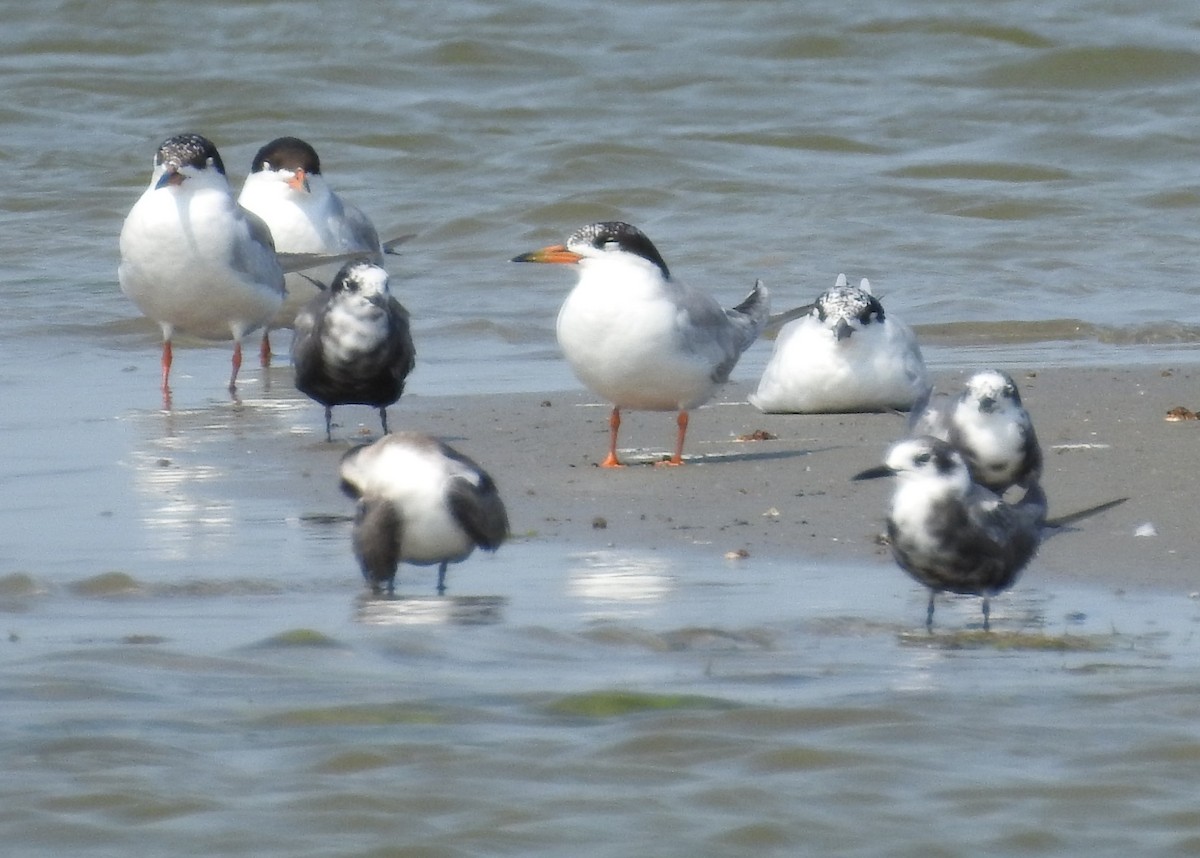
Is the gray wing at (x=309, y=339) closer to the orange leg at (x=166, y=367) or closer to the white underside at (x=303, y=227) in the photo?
the orange leg at (x=166, y=367)

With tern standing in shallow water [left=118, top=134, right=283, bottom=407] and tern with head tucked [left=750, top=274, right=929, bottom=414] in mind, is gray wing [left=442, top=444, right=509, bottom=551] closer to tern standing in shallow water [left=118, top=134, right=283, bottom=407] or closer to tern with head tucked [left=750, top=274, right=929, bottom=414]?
tern with head tucked [left=750, top=274, right=929, bottom=414]

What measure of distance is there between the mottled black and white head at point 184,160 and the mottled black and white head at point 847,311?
10.2 ft

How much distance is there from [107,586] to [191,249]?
4.81 meters

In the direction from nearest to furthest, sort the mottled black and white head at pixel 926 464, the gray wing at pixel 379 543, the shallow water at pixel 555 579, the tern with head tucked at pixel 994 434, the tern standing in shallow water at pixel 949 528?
the shallow water at pixel 555 579, the tern standing in shallow water at pixel 949 528, the mottled black and white head at pixel 926 464, the gray wing at pixel 379 543, the tern with head tucked at pixel 994 434

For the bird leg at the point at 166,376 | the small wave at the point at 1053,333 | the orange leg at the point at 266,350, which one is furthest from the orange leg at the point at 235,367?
the small wave at the point at 1053,333

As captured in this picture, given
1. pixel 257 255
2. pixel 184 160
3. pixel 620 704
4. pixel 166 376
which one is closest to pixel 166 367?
pixel 166 376

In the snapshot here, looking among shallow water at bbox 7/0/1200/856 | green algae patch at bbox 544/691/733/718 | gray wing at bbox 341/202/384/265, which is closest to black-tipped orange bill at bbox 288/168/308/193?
gray wing at bbox 341/202/384/265

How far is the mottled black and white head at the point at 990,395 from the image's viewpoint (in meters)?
6.77

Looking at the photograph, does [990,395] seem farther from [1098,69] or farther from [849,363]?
[1098,69]

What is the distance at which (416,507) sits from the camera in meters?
6.00

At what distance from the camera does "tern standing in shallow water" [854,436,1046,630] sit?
5.53 meters

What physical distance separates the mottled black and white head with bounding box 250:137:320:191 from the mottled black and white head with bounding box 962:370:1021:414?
20.6ft

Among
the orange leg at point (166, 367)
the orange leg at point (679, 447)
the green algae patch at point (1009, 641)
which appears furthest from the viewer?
the orange leg at point (166, 367)

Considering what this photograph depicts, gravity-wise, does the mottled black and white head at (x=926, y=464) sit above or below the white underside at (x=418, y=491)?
above
